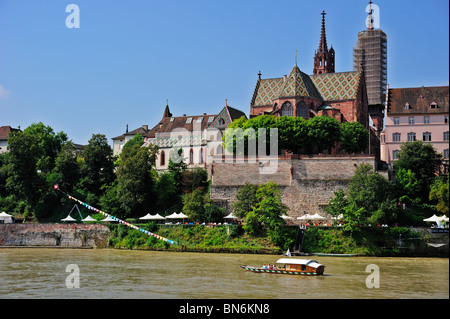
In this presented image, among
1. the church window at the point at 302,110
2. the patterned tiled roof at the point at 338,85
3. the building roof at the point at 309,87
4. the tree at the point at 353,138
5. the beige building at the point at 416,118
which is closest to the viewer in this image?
the tree at the point at 353,138

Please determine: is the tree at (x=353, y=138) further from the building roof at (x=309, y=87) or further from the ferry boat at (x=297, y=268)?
the ferry boat at (x=297, y=268)

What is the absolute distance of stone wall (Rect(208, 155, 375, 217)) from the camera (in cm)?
6581

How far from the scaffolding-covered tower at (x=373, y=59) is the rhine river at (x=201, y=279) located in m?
65.4

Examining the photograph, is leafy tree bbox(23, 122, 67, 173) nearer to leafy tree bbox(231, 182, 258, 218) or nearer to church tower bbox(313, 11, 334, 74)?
leafy tree bbox(231, 182, 258, 218)

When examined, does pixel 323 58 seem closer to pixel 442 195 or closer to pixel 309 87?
pixel 309 87

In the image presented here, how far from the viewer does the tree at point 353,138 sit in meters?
72.9

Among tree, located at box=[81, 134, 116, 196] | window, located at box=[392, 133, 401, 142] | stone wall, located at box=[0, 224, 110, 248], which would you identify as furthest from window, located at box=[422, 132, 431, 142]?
tree, located at box=[81, 134, 116, 196]

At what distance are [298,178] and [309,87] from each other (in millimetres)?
19682

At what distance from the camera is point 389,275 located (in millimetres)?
36188

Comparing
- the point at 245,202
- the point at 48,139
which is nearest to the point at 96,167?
the point at 48,139

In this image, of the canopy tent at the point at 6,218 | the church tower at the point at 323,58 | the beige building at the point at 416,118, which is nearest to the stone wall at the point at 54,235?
the canopy tent at the point at 6,218

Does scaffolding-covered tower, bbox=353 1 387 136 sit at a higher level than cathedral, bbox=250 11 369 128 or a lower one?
higher

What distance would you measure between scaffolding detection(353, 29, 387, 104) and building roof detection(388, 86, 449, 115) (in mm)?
31896

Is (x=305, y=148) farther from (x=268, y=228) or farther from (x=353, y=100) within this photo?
(x=268, y=228)
